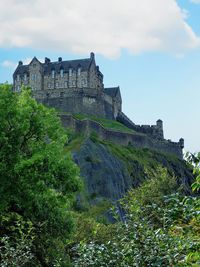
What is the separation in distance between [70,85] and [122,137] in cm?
2097

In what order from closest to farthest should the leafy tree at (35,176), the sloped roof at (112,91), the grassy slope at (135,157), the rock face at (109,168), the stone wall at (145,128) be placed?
1. the leafy tree at (35,176)
2. the rock face at (109,168)
3. the grassy slope at (135,157)
4. the stone wall at (145,128)
5. the sloped roof at (112,91)

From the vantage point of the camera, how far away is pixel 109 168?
85.2 meters

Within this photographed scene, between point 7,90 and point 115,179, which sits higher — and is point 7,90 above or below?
above

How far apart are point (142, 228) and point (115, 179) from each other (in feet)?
242

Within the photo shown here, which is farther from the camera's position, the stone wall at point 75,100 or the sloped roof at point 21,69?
the sloped roof at point 21,69

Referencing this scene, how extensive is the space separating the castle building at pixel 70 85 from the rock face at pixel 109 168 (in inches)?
619

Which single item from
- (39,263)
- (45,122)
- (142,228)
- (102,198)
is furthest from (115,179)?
(142,228)

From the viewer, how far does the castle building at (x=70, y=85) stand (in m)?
109

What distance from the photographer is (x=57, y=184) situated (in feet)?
97.0

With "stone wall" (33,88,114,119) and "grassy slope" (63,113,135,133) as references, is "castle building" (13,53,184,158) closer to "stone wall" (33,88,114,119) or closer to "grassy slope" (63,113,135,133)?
"stone wall" (33,88,114,119)

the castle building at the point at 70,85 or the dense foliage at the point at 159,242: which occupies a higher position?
the castle building at the point at 70,85

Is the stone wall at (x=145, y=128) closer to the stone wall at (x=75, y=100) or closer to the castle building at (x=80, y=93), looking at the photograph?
the castle building at (x=80, y=93)

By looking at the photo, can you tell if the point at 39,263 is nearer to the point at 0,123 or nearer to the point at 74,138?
the point at 0,123

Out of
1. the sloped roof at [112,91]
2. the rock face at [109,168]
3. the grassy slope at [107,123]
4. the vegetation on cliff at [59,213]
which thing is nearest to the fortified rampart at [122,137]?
the grassy slope at [107,123]
